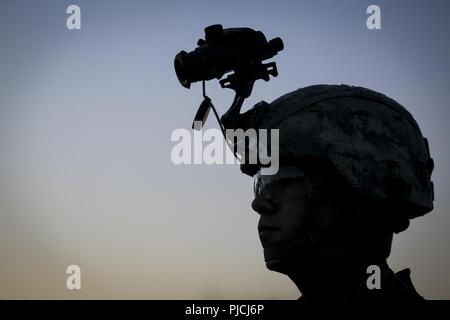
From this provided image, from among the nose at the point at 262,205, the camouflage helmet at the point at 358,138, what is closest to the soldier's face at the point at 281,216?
the nose at the point at 262,205

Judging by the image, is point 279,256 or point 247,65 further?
point 247,65

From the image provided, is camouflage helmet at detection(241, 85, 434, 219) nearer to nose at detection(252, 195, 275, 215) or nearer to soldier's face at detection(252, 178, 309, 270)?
soldier's face at detection(252, 178, 309, 270)

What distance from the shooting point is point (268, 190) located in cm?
831

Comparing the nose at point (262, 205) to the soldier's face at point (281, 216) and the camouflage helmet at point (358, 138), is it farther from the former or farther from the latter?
the camouflage helmet at point (358, 138)

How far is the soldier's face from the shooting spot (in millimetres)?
8094

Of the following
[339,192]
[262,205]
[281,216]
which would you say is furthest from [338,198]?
[262,205]

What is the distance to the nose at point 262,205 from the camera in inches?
323

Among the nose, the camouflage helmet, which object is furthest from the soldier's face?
the camouflage helmet

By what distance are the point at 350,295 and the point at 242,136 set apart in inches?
66.7

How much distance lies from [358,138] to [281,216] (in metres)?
0.94

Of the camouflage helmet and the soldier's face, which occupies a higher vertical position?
the camouflage helmet
